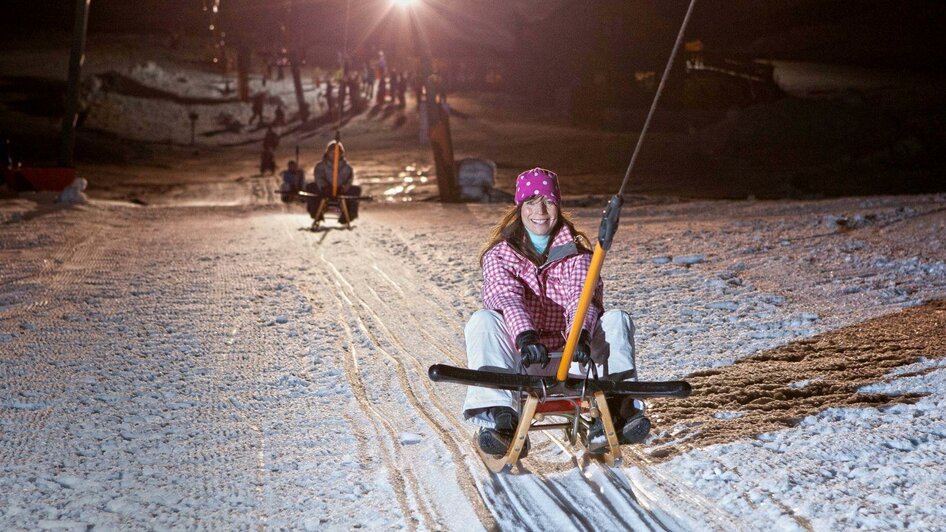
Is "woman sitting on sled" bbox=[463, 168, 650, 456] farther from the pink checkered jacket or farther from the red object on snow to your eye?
the red object on snow

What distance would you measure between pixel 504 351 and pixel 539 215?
2.30 ft

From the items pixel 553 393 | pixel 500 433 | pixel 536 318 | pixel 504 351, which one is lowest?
pixel 500 433

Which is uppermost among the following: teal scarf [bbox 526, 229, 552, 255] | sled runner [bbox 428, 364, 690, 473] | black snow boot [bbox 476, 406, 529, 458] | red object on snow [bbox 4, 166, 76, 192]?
teal scarf [bbox 526, 229, 552, 255]

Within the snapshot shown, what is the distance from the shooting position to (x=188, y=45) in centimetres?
5784

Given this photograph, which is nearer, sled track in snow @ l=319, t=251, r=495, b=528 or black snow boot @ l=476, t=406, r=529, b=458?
black snow boot @ l=476, t=406, r=529, b=458

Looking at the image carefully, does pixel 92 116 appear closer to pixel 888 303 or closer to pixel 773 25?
pixel 773 25

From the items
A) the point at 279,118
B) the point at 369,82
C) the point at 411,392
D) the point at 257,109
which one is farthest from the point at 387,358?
the point at 369,82

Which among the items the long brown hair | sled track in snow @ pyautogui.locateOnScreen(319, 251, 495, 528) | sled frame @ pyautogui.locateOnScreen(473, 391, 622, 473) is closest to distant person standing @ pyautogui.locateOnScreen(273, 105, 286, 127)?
sled track in snow @ pyautogui.locateOnScreen(319, 251, 495, 528)

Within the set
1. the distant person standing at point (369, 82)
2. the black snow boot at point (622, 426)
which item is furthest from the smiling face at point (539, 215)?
the distant person standing at point (369, 82)

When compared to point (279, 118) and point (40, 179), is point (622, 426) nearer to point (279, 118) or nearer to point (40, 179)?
point (40, 179)

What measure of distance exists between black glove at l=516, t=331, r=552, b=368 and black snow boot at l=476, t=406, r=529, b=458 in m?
0.28

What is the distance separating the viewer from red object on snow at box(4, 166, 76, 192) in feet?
61.4

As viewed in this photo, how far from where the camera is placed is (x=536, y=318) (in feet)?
14.0

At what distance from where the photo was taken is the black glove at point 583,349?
3729mm
